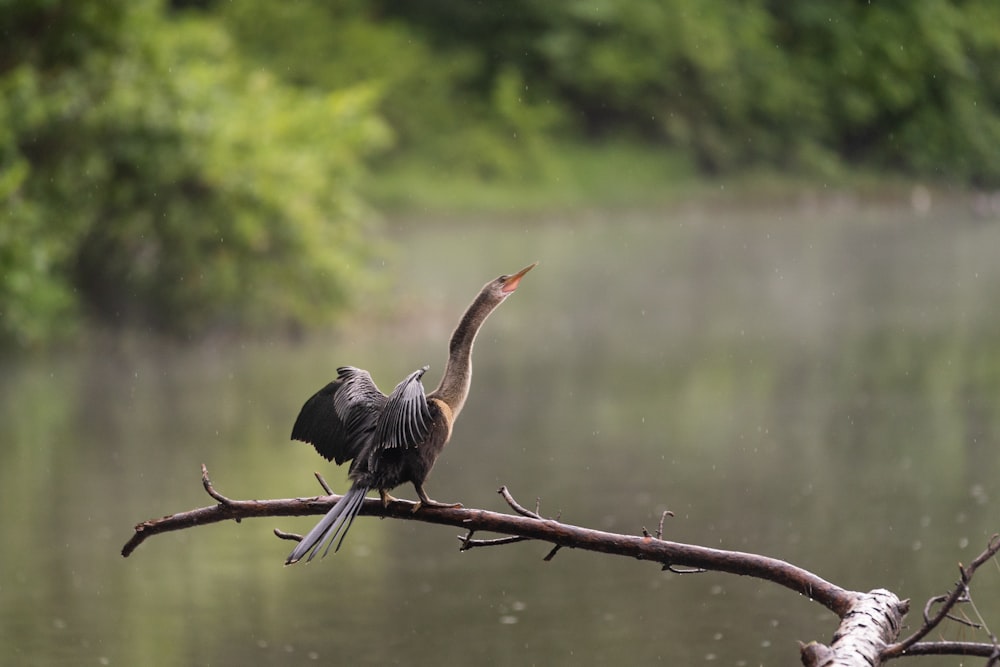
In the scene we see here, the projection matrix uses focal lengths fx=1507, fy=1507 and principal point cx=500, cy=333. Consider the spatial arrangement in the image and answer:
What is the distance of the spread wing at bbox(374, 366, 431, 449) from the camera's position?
340cm

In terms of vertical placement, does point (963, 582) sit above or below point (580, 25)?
below

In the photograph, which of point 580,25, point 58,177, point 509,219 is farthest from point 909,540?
point 580,25

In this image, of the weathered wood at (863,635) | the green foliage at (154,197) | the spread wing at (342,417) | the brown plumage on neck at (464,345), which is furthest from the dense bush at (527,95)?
the weathered wood at (863,635)

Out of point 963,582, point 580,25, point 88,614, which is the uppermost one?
point 580,25

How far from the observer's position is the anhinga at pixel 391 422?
3404 mm

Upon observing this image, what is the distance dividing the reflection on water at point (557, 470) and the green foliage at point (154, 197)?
451mm

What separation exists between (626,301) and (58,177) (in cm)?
546

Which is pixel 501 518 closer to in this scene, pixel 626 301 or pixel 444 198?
pixel 626 301

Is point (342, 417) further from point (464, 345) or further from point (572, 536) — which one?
point (572, 536)

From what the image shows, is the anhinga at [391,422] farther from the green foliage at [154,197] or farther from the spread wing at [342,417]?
the green foliage at [154,197]

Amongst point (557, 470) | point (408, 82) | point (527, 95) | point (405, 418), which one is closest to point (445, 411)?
point (405, 418)

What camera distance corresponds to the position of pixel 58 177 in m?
11.9

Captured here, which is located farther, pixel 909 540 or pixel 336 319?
pixel 336 319

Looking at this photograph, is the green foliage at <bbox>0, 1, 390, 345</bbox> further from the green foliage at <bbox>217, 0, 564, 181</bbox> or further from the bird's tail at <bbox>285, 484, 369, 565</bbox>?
the green foliage at <bbox>217, 0, 564, 181</bbox>
